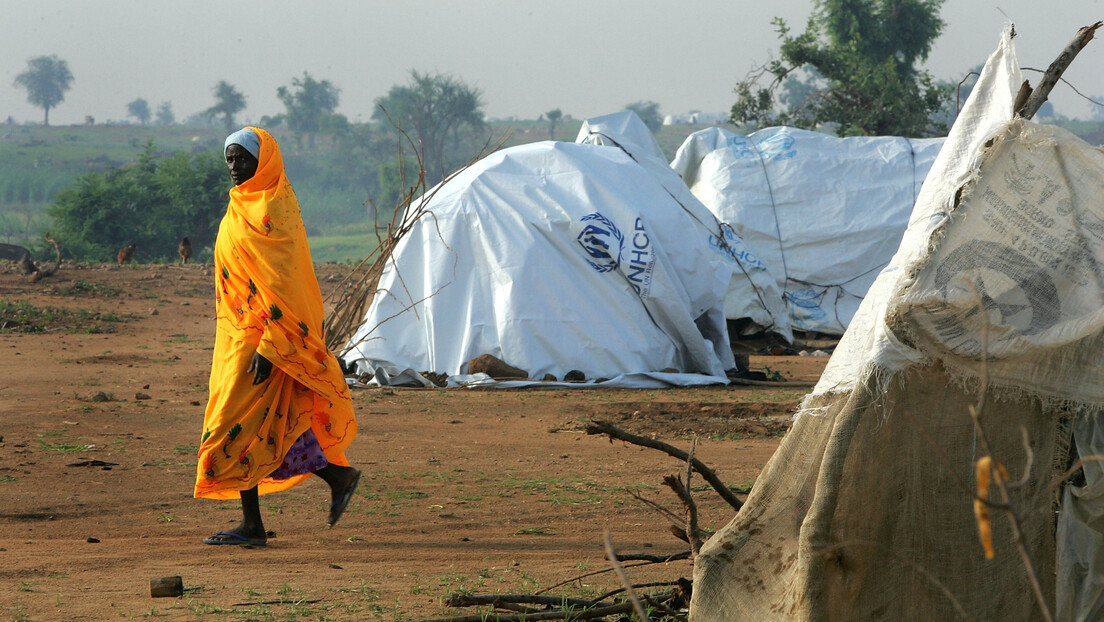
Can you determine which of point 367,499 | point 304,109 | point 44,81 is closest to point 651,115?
point 304,109

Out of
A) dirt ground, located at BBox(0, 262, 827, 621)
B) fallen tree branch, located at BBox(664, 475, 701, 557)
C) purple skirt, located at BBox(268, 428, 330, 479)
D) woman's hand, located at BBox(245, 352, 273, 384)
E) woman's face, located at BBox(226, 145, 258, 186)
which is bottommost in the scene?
dirt ground, located at BBox(0, 262, 827, 621)

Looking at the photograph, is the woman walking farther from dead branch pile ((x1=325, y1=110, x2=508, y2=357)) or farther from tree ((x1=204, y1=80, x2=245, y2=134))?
tree ((x1=204, y1=80, x2=245, y2=134))

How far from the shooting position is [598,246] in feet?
28.6

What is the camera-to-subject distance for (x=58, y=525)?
4.19m

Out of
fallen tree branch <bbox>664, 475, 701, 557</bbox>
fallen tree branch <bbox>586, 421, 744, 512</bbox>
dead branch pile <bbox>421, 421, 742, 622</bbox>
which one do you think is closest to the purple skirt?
dead branch pile <bbox>421, 421, 742, 622</bbox>

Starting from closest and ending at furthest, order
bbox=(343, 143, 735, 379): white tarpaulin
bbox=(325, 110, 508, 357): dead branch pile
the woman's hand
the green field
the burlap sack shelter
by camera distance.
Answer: the burlap sack shelter → the woman's hand → bbox=(343, 143, 735, 379): white tarpaulin → bbox=(325, 110, 508, 357): dead branch pile → the green field

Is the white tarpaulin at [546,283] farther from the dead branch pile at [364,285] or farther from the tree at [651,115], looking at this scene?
the tree at [651,115]

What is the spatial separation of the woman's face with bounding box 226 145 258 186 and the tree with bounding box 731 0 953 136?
14843mm

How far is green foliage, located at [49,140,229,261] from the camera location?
2261 centimetres

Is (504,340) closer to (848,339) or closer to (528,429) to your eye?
(528,429)

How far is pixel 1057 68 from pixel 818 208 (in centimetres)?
1037

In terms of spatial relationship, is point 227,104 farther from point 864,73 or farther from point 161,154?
point 864,73

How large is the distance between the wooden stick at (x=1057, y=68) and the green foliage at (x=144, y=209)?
21.9m

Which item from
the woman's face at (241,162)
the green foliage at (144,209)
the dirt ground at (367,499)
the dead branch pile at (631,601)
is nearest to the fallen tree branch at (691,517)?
the dead branch pile at (631,601)
